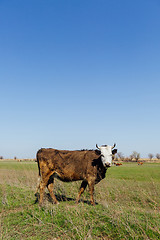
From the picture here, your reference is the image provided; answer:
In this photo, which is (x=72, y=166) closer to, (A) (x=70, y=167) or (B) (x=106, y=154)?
(A) (x=70, y=167)

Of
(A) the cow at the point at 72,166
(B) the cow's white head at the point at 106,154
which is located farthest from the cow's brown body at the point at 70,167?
(B) the cow's white head at the point at 106,154

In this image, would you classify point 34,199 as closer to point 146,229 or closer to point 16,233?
point 16,233

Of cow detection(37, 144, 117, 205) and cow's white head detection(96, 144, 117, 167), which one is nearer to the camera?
cow's white head detection(96, 144, 117, 167)

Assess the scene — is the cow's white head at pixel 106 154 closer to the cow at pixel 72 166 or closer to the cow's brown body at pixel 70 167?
the cow at pixel 72 166

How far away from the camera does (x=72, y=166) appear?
9805 mm

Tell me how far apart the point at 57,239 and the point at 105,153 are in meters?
4.54

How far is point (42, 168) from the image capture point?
9914 mm

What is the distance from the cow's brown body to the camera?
952 centimetres

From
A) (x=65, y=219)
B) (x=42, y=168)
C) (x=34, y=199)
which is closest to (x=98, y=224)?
(x=65, y=219)

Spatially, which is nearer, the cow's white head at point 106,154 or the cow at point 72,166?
the cow's white head at point 106,154

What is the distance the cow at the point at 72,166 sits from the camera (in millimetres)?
9492

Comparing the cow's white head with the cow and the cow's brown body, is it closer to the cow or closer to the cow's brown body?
the cow

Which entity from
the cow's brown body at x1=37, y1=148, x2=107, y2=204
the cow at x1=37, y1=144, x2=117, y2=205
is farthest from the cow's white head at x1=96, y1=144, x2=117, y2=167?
the cow's brown body at x1=37, y1=148, x2=107, y2=204

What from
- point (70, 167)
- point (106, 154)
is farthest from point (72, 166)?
point (106, 154)
